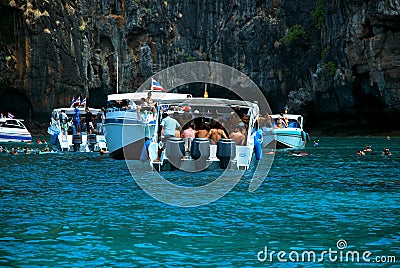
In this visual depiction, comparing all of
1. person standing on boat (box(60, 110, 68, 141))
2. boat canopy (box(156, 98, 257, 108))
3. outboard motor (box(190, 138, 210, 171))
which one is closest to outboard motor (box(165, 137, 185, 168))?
outboard motor (box(190, 138, 210, 171))

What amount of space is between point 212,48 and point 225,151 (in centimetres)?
4825

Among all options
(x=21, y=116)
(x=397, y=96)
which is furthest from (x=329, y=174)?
(x=21, y=116)

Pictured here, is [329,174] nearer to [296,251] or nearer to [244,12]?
[296,251]

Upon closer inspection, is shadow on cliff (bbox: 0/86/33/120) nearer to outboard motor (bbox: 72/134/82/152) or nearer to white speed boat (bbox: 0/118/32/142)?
A: white speed boat (bbox: 0/118/32/142)

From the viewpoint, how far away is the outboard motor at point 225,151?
1731cm

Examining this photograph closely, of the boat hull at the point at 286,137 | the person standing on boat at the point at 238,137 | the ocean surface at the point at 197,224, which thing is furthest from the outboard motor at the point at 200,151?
the boat hull at the point at 286,137

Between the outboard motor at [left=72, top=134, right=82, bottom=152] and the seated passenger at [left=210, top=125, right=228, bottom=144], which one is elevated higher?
the seated passenger at [left=210, top=125, right=228, bottom=144]

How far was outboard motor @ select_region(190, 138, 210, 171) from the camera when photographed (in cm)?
1688

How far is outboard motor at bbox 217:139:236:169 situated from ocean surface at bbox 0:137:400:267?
1.30m

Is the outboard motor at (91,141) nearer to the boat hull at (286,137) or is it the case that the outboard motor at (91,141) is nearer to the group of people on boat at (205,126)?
the group of people on boat at (205,126)

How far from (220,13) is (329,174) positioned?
48694 mm

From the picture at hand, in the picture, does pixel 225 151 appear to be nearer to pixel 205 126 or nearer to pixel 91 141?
pixel 205 126

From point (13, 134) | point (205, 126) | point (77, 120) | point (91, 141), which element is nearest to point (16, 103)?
point (13, 134)

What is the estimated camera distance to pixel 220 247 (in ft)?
27.4
